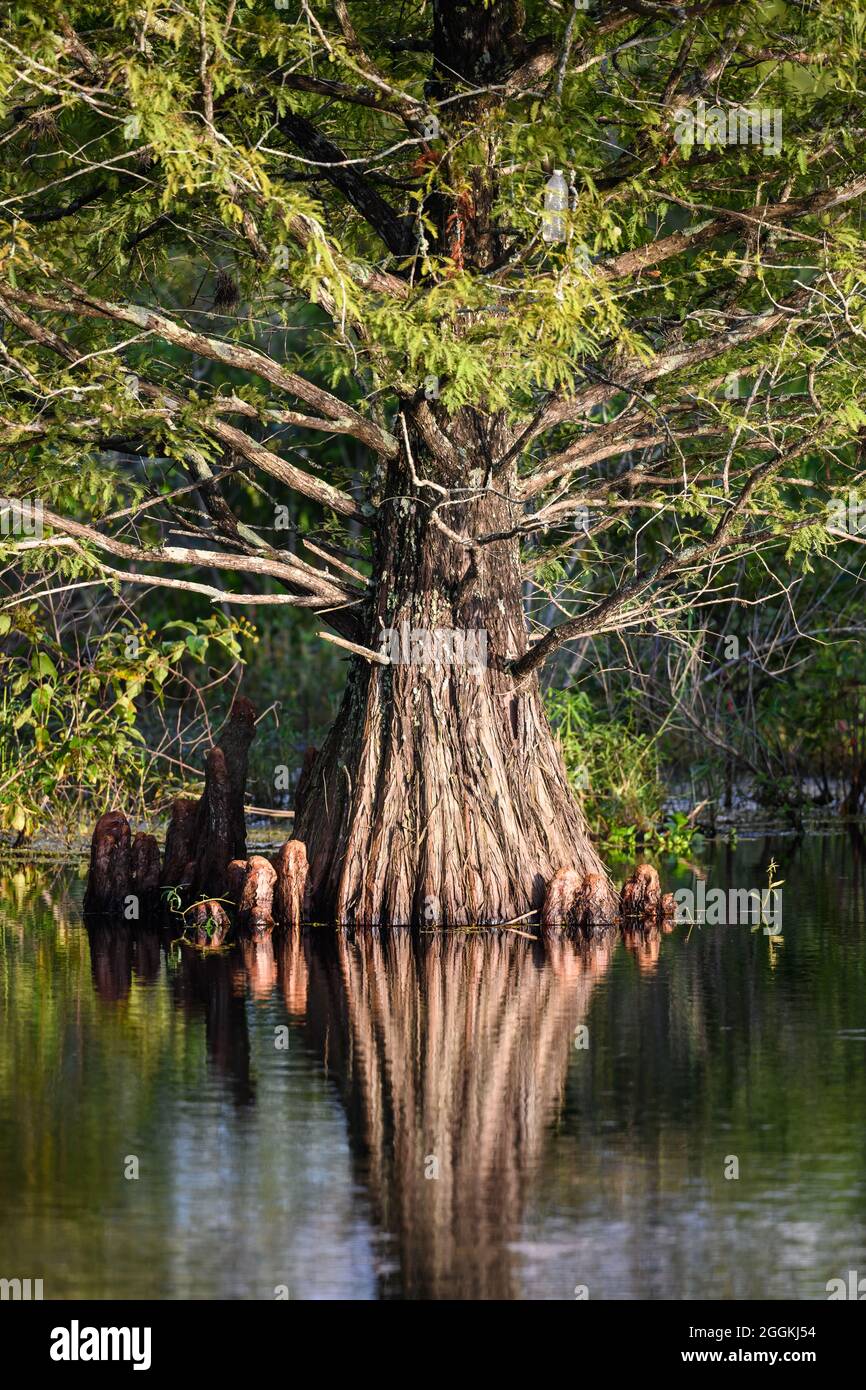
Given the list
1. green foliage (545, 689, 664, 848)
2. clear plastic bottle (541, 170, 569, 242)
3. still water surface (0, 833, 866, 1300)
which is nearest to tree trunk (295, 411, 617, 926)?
still water surface (0, 833, 866, 1300)

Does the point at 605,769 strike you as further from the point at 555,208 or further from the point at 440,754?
the point at 555,208

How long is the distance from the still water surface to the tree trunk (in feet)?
1.43

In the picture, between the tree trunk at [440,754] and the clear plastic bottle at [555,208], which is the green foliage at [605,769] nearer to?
the tree trunk at [440,754]

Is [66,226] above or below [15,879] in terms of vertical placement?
above

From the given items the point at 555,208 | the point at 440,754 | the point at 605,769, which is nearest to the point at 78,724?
the point at 605,769

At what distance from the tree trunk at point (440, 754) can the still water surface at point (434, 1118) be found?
1.43 feet

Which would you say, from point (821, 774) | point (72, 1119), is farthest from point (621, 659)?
point (72, 1119)

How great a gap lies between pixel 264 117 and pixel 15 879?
7.29m

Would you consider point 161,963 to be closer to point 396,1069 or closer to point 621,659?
point 396,1069

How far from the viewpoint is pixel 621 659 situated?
21.8 meters

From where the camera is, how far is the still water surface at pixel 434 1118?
689 centimetres

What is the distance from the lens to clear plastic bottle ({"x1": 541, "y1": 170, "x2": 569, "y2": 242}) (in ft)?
39.9
